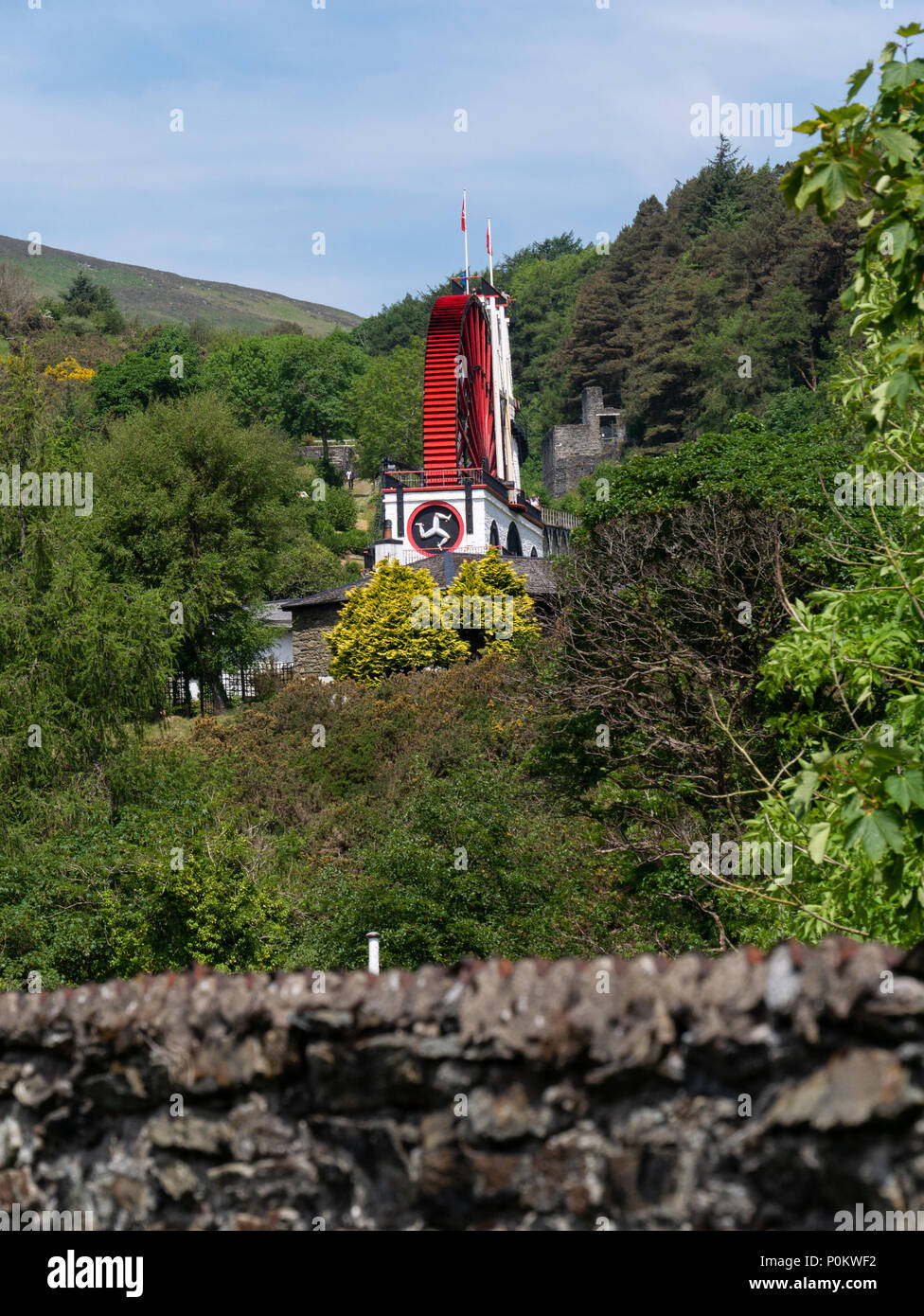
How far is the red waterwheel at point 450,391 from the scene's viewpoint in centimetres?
4550

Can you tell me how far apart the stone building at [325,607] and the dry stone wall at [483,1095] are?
33.1 meters

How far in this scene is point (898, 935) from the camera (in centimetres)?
728

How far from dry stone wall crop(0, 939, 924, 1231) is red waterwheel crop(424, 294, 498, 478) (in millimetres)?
40664

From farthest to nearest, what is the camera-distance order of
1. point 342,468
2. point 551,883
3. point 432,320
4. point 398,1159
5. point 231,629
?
1. point 342,468
2. point 432,320
3. point 231,629
4. point 551,883
5. point 398,1159

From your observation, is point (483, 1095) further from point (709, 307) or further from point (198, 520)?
point (709, 307)

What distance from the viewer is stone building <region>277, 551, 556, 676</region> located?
3853 centimetres

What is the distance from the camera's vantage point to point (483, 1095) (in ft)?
14.3

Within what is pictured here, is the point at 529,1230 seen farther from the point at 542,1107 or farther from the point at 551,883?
the point at 551,883

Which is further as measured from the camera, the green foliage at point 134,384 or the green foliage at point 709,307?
the green foliage at point 134,384

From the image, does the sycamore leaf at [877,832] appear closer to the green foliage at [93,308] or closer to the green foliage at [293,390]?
the green foliage at [293,390]

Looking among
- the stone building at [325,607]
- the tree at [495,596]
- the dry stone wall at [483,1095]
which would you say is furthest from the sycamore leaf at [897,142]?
the stone building at [325,607]

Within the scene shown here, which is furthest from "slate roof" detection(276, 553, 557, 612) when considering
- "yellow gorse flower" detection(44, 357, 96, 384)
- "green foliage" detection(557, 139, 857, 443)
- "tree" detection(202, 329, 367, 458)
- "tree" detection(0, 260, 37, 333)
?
"tree" detection(0, 260, 37, 333)
